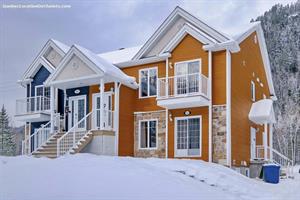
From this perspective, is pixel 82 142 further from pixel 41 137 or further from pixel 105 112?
pixel 41 137

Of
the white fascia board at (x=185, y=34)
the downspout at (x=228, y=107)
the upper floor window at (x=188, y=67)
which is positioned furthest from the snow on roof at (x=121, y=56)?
the downspout at (x=228, y=107)

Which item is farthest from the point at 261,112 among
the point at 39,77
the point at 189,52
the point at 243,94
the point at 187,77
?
the point at 39,77

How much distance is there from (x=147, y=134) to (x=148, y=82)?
2.57m

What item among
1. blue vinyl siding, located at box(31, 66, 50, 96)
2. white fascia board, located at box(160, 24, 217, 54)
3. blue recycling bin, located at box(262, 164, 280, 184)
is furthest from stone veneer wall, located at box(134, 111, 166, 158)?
blue vinyl siding, located at box(31, 66, 50, 96)

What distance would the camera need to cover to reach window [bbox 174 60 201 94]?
55.9 feet

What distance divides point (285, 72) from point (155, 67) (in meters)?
36.4

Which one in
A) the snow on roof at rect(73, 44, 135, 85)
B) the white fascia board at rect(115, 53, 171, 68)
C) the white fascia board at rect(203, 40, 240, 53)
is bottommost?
the snow on roof at rect(73, 44, 135, 85)

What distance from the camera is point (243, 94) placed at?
19016mm

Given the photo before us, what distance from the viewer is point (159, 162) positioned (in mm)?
13148

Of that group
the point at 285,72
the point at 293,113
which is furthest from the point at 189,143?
the point at 285,72

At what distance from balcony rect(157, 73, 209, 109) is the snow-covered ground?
4.87 metres

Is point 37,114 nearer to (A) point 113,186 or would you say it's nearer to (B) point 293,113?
(A) point 113,186

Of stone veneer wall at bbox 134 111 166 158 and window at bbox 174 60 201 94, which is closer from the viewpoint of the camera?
window at bbox 174 60 201 94

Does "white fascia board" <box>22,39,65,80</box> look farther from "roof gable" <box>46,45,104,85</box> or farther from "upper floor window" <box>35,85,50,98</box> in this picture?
"roof gable" <box>46,45,104,85</box>
